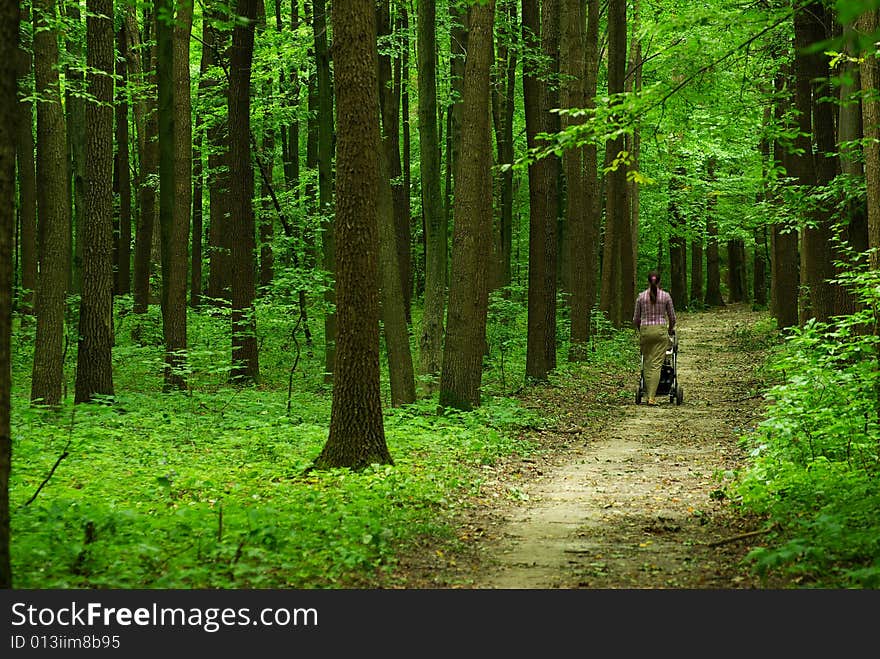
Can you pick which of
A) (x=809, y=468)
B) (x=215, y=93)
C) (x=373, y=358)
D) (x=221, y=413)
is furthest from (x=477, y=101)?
(x=215, y=93)

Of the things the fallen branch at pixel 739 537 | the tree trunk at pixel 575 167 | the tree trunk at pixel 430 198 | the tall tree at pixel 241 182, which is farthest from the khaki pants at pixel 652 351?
the fallen branch at pixel 739 537

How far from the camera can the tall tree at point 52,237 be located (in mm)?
13125

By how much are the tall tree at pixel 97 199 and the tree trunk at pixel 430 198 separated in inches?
195

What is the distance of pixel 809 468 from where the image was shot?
8.01 m

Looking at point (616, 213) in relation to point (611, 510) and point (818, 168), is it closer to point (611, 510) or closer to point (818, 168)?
point (818, 168)

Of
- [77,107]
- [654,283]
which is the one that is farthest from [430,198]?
[77,107]

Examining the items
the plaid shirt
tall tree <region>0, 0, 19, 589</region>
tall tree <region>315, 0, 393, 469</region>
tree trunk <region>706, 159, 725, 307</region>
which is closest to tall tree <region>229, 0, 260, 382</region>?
the plaid shirt

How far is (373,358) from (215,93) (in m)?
15.3

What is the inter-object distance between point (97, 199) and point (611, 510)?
974 centimetres

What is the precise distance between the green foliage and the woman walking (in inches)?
166

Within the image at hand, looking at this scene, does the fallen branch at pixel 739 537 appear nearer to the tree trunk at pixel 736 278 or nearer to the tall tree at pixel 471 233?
→ the tall tree at pixel 471 233

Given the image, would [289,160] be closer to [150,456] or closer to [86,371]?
[86,371]

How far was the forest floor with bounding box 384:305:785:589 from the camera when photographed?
A: 607cm

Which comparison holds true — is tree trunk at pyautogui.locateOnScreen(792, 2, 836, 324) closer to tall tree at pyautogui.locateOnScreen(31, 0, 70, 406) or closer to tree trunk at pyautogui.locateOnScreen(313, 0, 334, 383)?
tree trunk at pyautogui.locateOnScreen(313, 0, 334, 383)
